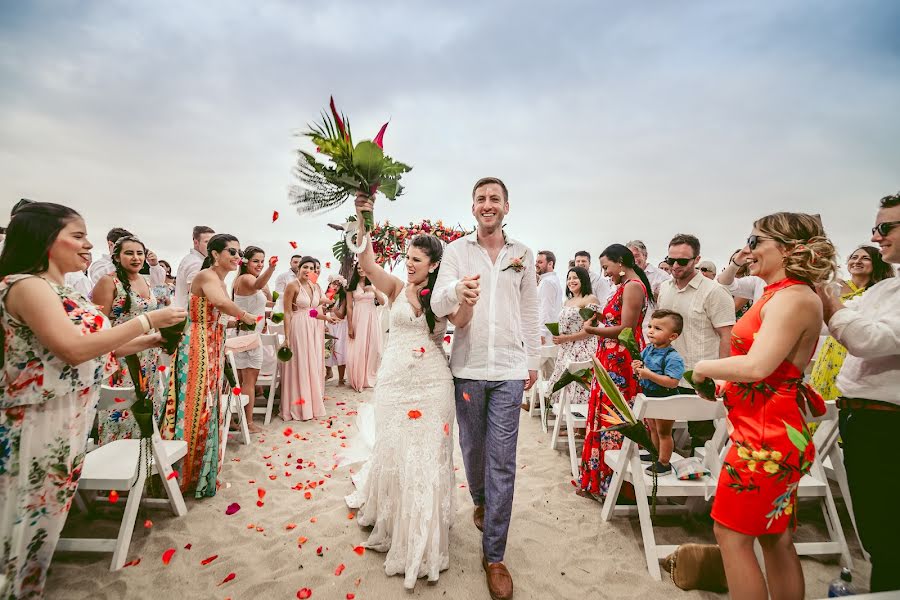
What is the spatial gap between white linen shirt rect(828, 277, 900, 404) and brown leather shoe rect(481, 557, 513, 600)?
2286 millimetres

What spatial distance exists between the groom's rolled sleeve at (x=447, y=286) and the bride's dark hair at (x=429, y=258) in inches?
4.2

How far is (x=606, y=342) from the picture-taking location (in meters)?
3.98

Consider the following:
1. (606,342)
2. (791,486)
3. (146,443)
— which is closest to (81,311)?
(146,443)

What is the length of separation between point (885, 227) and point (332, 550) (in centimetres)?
395

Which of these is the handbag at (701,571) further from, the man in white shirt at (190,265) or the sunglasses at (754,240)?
the man in white shirt at (190,265)

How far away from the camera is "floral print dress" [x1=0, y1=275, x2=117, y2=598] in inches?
81.8

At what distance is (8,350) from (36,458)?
57 cm

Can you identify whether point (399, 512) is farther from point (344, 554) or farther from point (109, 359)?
point (109, 359)

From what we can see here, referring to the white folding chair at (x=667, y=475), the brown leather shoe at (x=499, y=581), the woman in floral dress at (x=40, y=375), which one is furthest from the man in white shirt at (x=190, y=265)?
the white folding chair at (x=667, y=475)

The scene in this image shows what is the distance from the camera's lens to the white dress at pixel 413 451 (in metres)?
2.72

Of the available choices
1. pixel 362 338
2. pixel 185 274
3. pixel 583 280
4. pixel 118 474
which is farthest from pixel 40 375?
pixel 362 338

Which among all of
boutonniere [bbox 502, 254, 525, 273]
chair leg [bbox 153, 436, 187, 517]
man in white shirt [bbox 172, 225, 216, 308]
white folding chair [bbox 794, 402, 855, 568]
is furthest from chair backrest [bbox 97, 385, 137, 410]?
white folding chair [bbox 794, 402, 855, 568]

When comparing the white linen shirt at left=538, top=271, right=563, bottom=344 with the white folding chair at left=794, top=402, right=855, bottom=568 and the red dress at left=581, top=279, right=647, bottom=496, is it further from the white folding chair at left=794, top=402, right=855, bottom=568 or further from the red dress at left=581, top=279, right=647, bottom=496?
the white folding chair at left=794, top=402, right=855, bottom=568

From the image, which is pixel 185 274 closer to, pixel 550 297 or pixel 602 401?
pixel 602 401
